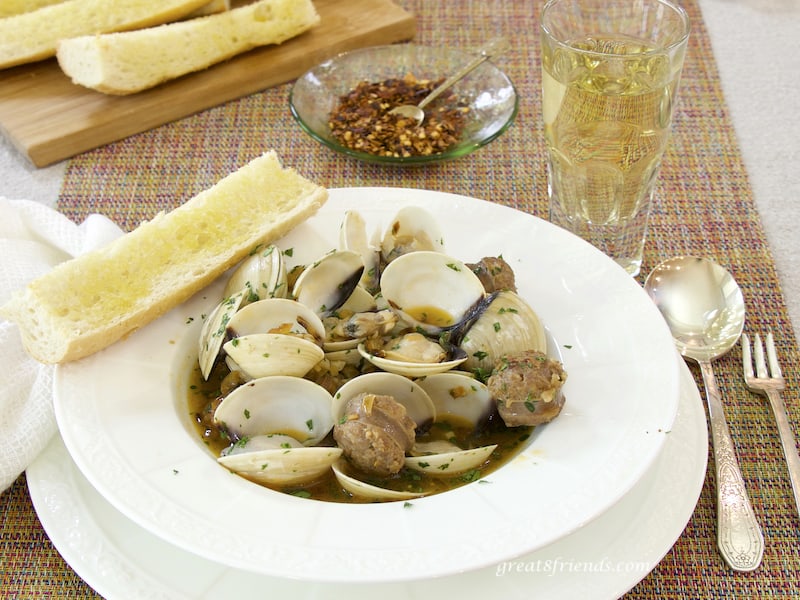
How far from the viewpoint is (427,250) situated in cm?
220

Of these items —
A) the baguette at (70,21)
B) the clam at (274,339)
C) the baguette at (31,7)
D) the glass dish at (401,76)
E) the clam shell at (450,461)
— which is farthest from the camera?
the baguette at (31,7)

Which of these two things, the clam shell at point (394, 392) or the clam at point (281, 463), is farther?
the clam shell at point (394, 392)

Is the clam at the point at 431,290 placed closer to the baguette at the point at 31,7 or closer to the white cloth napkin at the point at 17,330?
the white cloth napkin at the point at 17,330

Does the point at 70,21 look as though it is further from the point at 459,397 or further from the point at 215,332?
the point at 459,397

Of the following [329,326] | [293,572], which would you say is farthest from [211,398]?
[293,572]

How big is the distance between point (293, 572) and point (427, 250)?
101cm

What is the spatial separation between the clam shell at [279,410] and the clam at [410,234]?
53 cm

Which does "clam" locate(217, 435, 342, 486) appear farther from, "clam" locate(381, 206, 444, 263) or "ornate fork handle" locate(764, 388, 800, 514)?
"ornate fork handle" locate(764, 388, 800, 514)

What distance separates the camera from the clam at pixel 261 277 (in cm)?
205

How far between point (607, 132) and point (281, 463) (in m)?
1.44

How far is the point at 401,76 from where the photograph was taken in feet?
11.4

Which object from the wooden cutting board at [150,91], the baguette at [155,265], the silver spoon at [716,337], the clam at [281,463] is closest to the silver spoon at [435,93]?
the wooden cutting board at [150,91]

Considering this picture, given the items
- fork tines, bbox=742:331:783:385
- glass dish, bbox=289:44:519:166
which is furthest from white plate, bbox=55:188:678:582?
glass dish, bbox=289:44:519:166

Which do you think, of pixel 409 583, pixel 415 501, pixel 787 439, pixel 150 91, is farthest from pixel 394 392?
pixel 150 91
